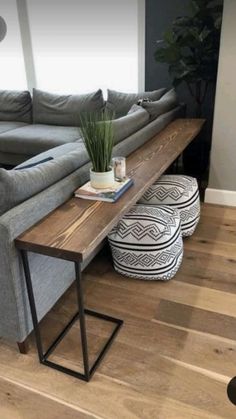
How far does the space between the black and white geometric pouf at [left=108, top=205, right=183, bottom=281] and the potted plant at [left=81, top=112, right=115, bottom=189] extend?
16.2 inches

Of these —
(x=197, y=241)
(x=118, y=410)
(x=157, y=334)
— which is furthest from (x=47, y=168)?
(x=197, y=241)

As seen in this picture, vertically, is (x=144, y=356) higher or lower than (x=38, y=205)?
lower

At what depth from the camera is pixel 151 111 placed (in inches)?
121

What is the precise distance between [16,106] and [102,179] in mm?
3058

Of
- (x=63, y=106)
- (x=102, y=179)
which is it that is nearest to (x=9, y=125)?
(x=63, y=106)

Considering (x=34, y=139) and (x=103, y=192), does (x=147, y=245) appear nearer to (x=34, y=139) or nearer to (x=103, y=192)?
(x=103, y=192)

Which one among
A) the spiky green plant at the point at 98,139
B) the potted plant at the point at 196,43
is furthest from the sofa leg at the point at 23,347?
the potted plant at the point at 196,43

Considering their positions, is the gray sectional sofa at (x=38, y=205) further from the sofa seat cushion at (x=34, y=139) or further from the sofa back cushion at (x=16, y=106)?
the sofa back cushion at (x=16, y=106)

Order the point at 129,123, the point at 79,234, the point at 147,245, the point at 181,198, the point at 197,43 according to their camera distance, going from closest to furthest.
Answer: the point at 79,234
the point at 147,245
the point at 181,198
the point at 129,123
the point at 197,43

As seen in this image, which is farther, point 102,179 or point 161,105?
point 161,105

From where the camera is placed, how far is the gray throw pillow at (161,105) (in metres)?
3.09

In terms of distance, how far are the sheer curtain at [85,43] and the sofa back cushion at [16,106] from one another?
21.7 inches

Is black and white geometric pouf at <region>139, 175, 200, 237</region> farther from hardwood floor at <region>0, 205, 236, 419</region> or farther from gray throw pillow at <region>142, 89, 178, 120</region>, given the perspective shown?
gray throw pillow at <region>142, 89, 178, 120</region>

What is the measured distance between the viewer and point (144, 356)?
1.64 meters
